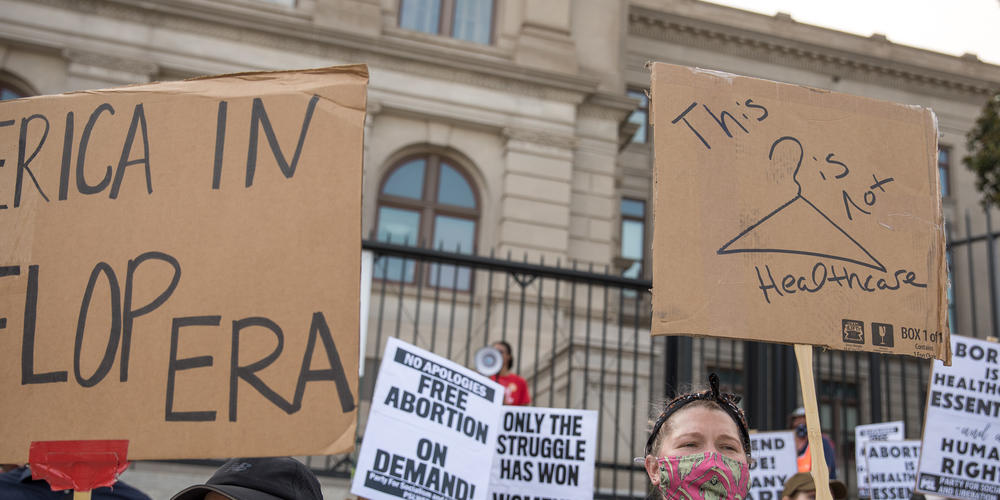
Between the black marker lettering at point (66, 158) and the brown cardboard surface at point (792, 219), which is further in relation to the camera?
the brown cardboard surface at point (792, 219)

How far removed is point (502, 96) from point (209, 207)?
1700 centimetres

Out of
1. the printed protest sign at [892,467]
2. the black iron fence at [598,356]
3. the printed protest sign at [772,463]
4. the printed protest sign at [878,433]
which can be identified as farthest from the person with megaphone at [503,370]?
the printed protest sign at [878,433]

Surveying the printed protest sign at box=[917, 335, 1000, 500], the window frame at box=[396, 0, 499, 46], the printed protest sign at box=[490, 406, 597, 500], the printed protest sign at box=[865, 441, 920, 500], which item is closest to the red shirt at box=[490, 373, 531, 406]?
the printed protest sign at box=[490, 406, 597, 500]

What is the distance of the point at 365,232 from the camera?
17906 mm

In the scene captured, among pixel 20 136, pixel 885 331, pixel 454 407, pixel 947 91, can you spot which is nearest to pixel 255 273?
pixel 20 136

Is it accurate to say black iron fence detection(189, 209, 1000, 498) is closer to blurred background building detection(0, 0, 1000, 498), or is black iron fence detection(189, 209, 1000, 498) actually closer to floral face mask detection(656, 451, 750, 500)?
blurred background building detection(0, 0, 1000, 498)

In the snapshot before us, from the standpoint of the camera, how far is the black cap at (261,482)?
269 cm

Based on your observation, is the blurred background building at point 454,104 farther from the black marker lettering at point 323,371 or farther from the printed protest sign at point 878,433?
the black marker lettering at point 323,371

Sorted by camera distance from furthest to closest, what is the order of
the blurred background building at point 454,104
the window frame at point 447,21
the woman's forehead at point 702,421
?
the window frame at point 447,21 < the blurred background building at point 454,104 < the woman's forehead at point 702,421

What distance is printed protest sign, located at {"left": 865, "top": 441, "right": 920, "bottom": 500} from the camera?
7.58 metres

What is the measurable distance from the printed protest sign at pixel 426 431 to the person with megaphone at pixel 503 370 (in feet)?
7.38

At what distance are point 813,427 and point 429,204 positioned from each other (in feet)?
52.7

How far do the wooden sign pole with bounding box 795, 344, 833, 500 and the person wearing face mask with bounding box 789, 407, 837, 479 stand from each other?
3.78 meters

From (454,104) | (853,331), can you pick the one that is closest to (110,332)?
(853,331)
